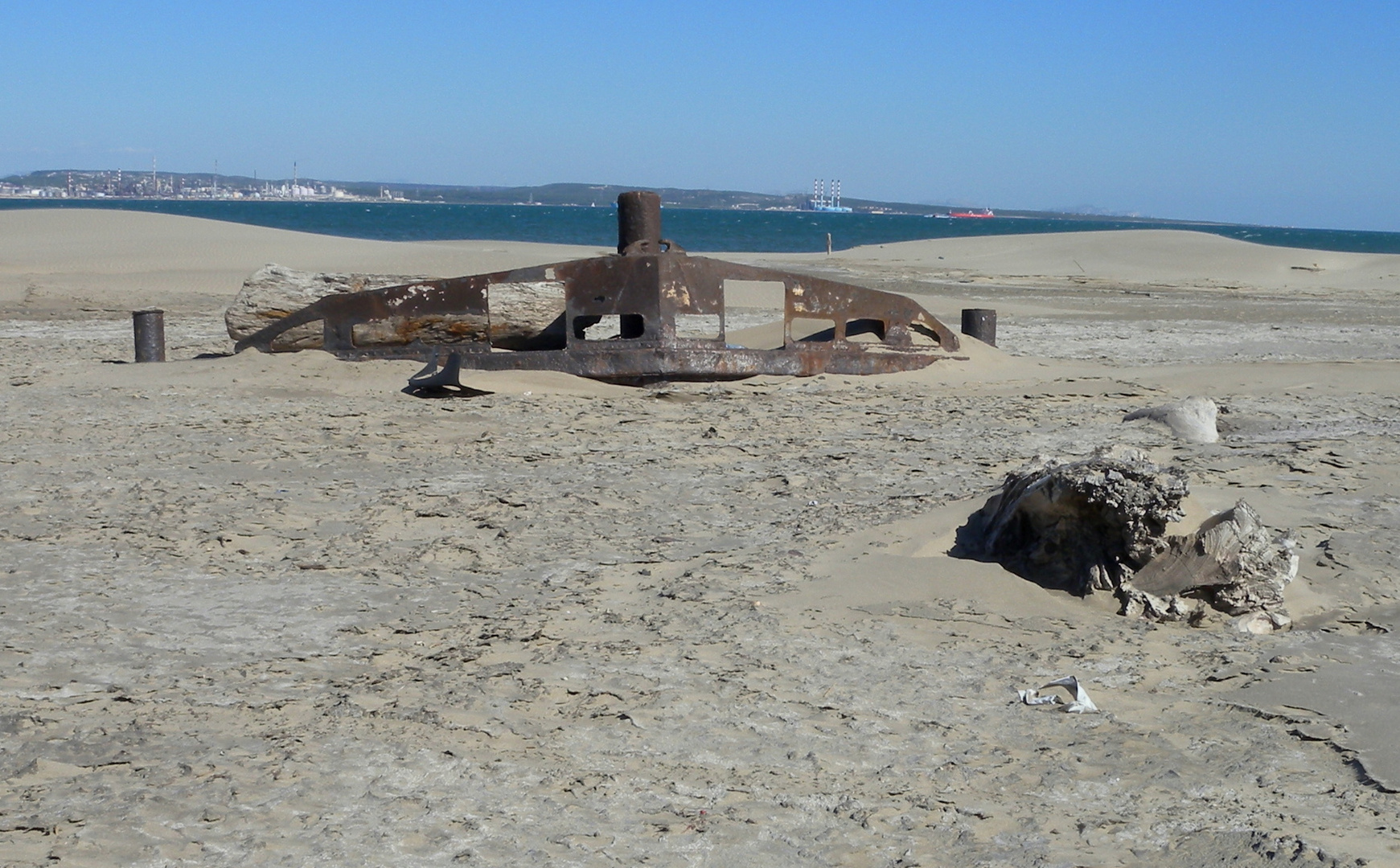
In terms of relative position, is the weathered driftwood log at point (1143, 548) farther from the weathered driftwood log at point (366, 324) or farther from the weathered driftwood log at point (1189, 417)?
the weathered driftwood log at point (366, 324)

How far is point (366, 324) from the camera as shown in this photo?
26.7 feet

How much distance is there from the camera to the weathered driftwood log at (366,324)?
8125 mm

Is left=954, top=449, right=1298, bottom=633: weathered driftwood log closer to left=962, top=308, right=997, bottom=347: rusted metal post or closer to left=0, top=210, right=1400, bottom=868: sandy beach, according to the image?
left=0, top=210, right=1400, bottom=868: sandy beach

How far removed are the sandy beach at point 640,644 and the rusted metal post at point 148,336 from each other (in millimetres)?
1205

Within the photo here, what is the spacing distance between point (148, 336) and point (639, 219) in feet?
11.3

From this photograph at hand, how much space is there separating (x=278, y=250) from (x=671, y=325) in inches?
576

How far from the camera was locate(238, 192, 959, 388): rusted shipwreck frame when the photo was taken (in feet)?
25.7

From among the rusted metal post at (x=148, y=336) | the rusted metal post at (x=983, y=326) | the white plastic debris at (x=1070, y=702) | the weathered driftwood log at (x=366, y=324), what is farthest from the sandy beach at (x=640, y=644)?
the rusted metal post at (x=983, y=326)

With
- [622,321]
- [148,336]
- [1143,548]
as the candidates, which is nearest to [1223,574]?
[1143,548]

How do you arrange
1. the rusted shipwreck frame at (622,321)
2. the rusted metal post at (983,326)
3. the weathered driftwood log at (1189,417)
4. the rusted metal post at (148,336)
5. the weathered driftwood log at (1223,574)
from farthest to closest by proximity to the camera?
the rusted metal post at (983,326) < the rusted metal post at (148,336) < the rusted shipwreck frame at (622,321) < the weathered driftwood log at (1189,417) < the weathered driftwood log at (1223,574)

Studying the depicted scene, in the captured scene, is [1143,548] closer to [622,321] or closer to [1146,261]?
[622,321]

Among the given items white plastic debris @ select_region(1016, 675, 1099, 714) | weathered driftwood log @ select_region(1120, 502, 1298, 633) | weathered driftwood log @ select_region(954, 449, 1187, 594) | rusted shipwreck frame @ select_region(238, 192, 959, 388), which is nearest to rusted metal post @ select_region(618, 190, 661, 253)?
rusted shipwreck frame @ select_region(238, 192, 959, 388)

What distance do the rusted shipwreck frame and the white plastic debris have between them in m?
4.93

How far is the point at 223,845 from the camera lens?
2.29m
